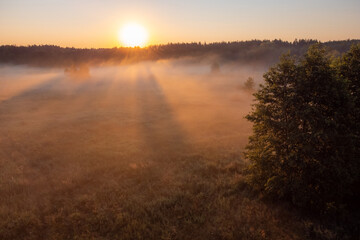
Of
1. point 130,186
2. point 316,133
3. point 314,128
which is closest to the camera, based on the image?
point 316,133

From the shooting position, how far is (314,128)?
10375 millimetres

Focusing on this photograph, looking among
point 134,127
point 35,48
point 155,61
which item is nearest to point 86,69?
point 134,127

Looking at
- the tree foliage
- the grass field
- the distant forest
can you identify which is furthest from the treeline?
the distant forest

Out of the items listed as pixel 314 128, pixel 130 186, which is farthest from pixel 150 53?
pixel 314 128

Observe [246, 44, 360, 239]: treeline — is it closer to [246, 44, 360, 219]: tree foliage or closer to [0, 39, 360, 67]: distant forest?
[246, 44, 360, 219]: tree foliage

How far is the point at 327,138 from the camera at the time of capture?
32.8 ft

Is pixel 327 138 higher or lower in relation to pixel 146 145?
higher

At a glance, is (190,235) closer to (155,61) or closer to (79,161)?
(79,161)

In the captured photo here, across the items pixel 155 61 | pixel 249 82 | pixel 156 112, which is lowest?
pixel 156 112

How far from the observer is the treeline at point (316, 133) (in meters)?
10.3

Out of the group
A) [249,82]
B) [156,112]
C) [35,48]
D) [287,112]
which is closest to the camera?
[287,112]

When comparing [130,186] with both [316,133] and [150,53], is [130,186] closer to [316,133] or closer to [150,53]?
[316,133]

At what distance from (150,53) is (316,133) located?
7538 inches

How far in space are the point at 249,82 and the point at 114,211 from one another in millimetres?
55657
